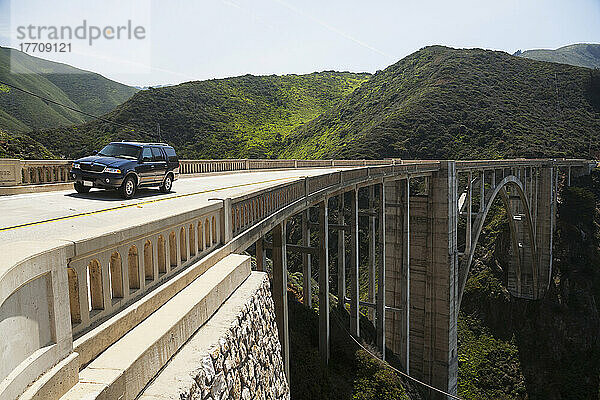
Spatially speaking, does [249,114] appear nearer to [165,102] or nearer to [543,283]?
[165,102]

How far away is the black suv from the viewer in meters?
11.1

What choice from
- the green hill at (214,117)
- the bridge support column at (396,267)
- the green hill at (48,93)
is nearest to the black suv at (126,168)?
the bridge support column at (396,267)

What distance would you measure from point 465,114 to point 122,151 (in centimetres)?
6373

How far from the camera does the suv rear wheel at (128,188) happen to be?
36.4 feet

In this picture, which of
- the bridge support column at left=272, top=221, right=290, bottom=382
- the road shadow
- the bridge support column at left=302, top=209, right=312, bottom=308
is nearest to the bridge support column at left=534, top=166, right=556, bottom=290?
the bridge support column at left=302, top=209, right=312, bottom=308

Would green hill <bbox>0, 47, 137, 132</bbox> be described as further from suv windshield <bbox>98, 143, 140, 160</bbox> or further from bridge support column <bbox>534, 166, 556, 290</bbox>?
bridge support column <bbox>534, 166, 556, 290</bbox>

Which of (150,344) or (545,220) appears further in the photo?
(545,220)

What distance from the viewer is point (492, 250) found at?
152 feet

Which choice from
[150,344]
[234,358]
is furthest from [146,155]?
[150,344]

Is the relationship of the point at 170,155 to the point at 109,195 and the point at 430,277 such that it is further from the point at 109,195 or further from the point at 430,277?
the point at 430,277

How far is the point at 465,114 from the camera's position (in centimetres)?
6844

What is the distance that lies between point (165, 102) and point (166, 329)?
9557 cm

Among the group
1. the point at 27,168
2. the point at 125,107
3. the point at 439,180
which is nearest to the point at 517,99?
the point at 439,180

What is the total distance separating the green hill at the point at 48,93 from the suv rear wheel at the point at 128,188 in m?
72.8
